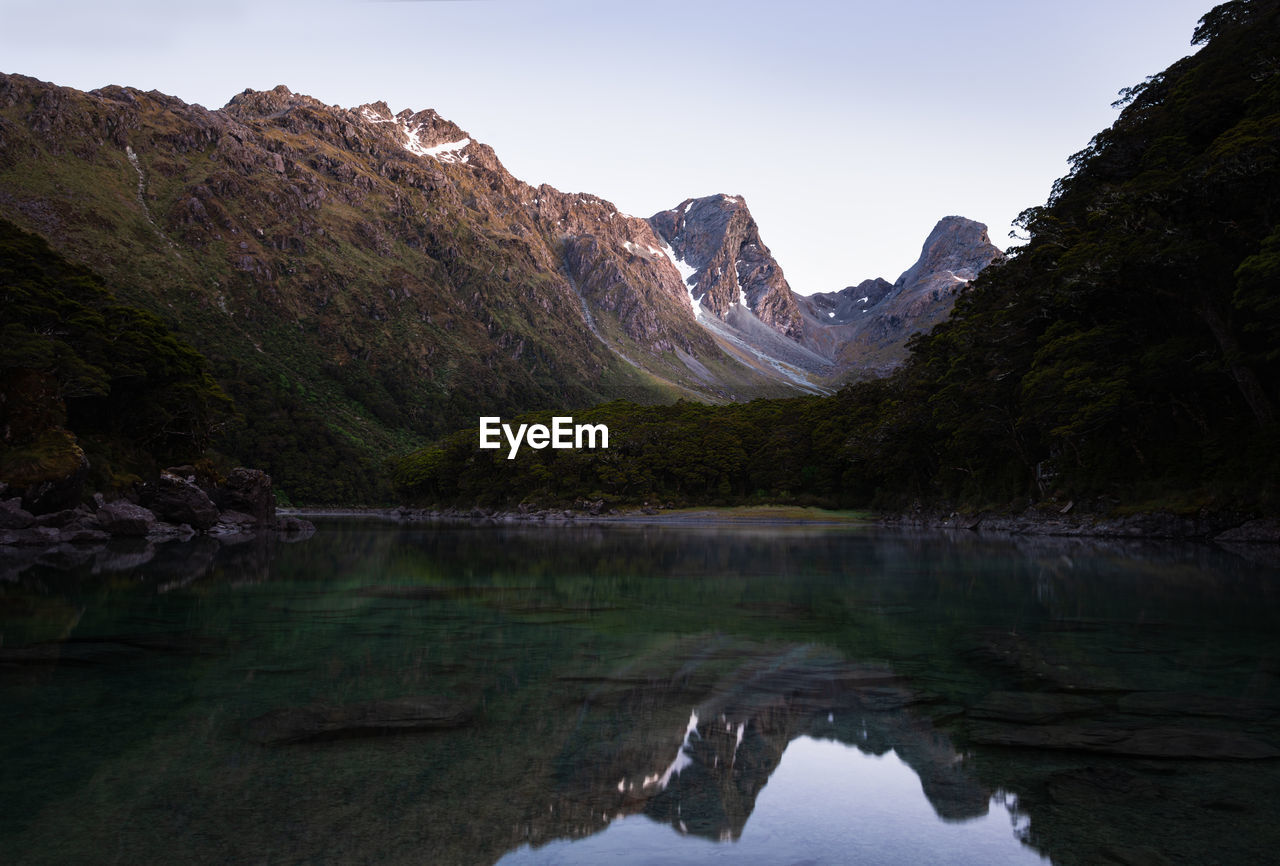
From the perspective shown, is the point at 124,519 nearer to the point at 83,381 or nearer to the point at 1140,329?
the point at 83,381

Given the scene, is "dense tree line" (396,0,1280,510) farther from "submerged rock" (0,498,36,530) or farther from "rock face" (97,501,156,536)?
"submerged rock" (0,498,36,530)

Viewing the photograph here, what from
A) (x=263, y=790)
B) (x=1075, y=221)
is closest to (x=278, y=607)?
(x=263, y=790)

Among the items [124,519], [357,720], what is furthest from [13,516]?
[357,720]

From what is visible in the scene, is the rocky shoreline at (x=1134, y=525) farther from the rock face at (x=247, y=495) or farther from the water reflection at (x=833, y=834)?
the rock face at (x=247, y=495)

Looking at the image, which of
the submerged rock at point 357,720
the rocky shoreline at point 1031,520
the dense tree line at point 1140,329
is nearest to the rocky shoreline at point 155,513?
the submerged rock at point 357,720

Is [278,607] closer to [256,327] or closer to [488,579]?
[488,579]

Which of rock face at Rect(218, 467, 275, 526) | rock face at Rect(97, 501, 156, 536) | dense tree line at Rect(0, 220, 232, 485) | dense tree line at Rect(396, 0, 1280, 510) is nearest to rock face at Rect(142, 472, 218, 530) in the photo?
dense tree line at Rect(0, 220, 232, 485)
